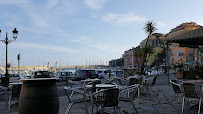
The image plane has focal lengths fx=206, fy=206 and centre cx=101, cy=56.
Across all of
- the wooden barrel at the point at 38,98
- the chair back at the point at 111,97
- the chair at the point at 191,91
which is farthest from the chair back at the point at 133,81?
the wooden barrel at the point at 38,98

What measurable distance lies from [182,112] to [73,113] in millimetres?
2744

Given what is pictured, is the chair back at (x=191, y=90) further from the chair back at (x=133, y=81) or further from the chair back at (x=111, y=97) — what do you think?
the chair back at (x=133, y=81)

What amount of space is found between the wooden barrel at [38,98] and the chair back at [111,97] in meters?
0.99

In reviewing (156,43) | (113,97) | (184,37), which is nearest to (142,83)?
(184,37)

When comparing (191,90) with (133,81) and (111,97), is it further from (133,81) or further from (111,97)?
(133,81)

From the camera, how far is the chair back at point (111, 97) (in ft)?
13.1

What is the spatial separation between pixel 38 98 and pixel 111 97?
4.67ft

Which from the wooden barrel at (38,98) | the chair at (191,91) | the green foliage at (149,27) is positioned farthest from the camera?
the green foliage at (149,27)

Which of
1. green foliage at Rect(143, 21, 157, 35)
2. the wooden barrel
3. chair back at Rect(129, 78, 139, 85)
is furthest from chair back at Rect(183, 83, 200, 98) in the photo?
green foliage at Rect(143, 21, 157, 35)

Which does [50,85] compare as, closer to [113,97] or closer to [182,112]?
[113,97]

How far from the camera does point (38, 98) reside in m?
3.32

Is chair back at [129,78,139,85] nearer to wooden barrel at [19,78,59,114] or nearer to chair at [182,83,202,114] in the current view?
chair at [182,83,202,114]

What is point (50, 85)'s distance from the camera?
351 cm

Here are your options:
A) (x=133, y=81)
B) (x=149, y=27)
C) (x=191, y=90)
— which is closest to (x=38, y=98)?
(x=191, y=90)
